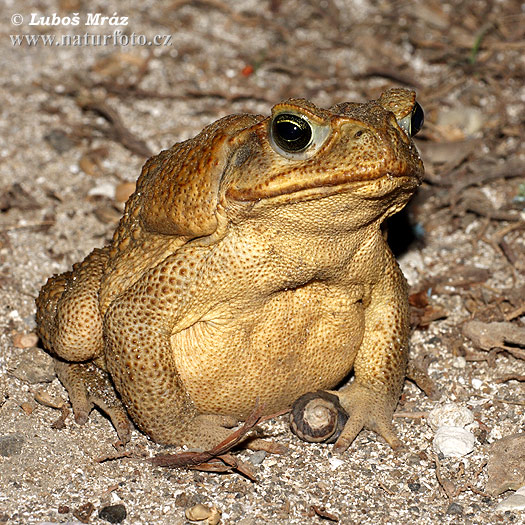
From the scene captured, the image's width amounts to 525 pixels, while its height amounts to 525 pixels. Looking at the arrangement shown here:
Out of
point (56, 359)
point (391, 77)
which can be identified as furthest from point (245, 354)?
point (391, 77)

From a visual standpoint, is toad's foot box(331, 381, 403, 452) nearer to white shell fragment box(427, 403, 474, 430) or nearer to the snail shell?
the snail shell

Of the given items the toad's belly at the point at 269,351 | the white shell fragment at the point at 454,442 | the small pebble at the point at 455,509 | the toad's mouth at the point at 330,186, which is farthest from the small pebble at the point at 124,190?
the small pebble at the point at 455,509

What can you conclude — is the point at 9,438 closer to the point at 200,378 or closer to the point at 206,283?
the point at 200,378

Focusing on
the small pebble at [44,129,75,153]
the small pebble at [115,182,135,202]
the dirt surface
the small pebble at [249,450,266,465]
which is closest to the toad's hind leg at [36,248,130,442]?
the dirt surface

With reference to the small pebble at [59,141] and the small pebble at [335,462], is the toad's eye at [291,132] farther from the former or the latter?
the small pebble at [59,141]

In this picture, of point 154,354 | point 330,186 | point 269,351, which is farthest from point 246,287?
point 330,186

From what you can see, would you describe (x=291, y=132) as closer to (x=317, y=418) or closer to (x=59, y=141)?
(x=317, y=418)
